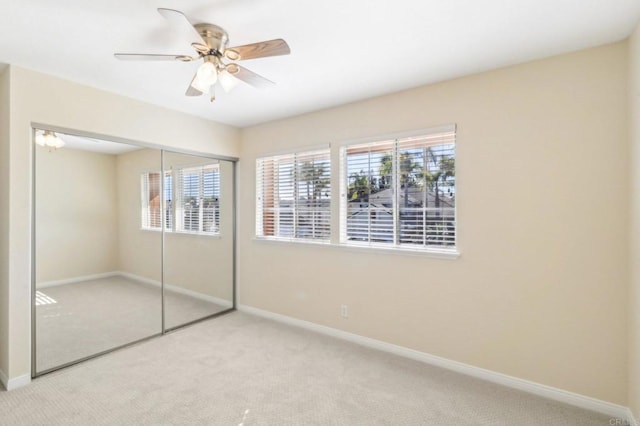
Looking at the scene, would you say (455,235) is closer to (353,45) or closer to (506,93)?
(506,93)

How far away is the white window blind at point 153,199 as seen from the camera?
134 inches

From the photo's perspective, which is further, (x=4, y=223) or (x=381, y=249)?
(x=381, y=249)

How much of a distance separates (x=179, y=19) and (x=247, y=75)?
0.61 m

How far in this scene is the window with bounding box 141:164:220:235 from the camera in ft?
11.3

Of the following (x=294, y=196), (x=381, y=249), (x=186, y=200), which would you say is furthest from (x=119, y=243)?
(x=381, y=249)

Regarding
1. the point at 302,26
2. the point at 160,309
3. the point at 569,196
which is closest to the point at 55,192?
the point at 160,309

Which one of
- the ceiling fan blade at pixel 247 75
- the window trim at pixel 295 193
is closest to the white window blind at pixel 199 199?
the window trim at pixel 295 193

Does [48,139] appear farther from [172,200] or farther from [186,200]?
[186,200]

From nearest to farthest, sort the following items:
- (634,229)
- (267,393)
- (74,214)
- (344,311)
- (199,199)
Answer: (634,229) < (267,393) < (74,214) < (344,311) < (199,199)

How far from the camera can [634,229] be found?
194 cm

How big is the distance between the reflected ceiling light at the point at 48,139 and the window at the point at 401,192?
267cm

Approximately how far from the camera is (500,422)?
80.8 inches

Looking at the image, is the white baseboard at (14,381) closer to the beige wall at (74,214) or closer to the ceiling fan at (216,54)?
the beige wall at (74,214)

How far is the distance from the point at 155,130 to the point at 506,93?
343 centimetres
